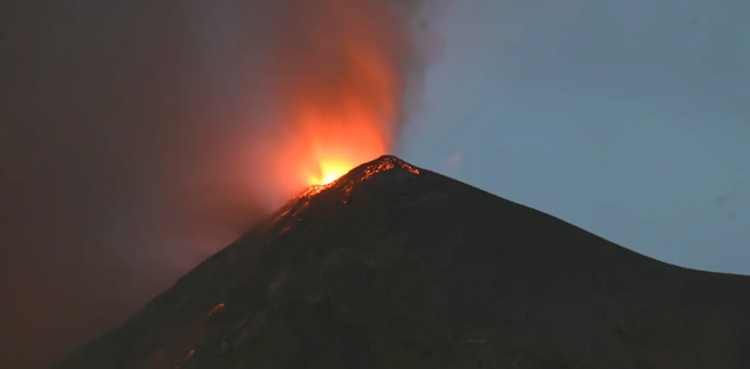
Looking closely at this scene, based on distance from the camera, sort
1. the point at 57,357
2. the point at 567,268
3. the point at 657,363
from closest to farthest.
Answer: the point at 657,363
the point at 567,268
the point at 57,357

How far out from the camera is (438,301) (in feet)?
25.0

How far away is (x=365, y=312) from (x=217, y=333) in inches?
86.8

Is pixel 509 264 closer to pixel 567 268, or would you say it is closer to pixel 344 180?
pixel 567 268

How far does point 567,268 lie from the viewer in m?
7.88

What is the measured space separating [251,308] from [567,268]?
15.4ft

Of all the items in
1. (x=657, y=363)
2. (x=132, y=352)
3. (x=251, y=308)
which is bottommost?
(x=132, y=352)

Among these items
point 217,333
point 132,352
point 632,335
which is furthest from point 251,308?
point 632,335

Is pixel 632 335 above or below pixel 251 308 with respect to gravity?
above

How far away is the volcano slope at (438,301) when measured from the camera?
267 inches

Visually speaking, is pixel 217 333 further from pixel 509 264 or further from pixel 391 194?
pixel 509 264

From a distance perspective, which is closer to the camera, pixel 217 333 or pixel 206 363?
pixel 206 363

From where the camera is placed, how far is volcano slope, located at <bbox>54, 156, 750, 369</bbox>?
22.2 ft

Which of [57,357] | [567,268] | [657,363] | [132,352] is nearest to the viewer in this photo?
[657,363]

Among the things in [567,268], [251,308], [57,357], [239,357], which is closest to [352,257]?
[251,308]
